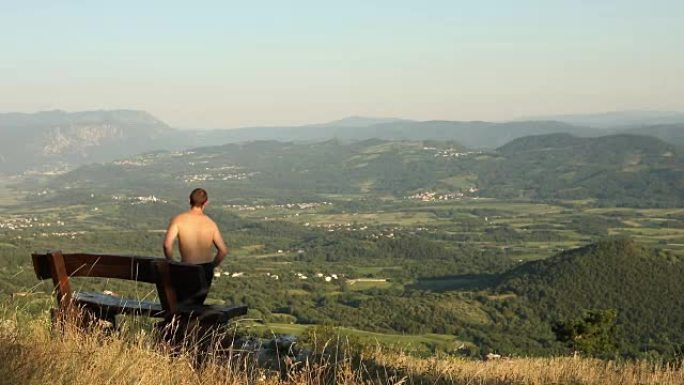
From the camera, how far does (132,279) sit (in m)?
5.58

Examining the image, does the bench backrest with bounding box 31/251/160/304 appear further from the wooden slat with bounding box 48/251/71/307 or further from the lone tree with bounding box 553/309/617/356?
the lone tree with bounding box 553/309/617/356

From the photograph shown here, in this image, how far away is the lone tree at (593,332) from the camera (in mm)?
43000

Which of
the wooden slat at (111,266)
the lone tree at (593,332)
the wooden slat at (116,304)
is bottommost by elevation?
the lone tree at (593,332)

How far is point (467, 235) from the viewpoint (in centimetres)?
19038

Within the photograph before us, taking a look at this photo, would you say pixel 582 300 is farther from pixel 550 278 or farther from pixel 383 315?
pixel 383 315

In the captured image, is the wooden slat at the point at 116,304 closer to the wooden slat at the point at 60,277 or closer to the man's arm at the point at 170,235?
the wooden slat at the point at 60,277

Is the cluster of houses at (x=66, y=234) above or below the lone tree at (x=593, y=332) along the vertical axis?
below

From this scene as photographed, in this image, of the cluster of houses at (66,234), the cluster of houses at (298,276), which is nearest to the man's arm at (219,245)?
the cluster of houses at (298,276)

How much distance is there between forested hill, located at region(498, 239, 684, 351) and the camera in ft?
303

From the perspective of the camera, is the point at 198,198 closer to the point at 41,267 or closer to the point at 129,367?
the point at 41,267

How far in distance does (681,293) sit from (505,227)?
99.4 metres

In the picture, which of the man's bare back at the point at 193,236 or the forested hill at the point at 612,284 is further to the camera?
the forested hill at the point at 612,284

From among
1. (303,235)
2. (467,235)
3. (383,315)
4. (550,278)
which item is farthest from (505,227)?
(383,315)

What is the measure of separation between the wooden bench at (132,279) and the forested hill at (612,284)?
8816 centimetres
